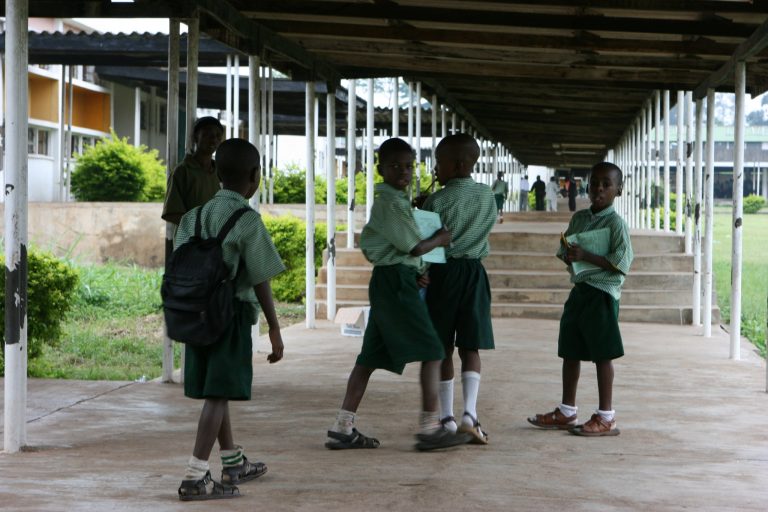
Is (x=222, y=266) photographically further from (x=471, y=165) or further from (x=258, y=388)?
(x=258, y=388)

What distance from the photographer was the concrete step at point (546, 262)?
48.5 feet

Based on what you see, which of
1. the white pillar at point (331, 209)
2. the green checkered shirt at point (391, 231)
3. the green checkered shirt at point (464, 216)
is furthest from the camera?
the white pillar at point (331, 209)

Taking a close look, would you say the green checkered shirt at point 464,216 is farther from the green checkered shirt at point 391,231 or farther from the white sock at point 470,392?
the white sock at point 470,392

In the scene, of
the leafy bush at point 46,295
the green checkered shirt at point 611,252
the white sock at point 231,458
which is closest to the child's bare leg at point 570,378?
the green checkered shirt at point 611,252

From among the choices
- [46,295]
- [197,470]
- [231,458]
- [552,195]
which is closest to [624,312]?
[46,295]

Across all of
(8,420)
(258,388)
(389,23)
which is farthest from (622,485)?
(389,23)

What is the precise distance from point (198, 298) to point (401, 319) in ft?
4.52

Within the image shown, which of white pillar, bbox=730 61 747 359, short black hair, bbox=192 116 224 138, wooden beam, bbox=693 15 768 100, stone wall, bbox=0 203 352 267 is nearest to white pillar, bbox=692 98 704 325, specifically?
wooden beam, bbox=693 15 768 100

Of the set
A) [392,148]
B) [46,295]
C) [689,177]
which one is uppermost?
[689,177]

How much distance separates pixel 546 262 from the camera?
1533cm

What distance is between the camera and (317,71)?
38.5 ft

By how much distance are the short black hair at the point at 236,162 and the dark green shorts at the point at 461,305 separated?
151 centimetres

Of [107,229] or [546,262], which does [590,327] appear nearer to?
[546,262]

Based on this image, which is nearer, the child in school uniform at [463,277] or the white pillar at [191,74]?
the child in school uniform at [463,277]
